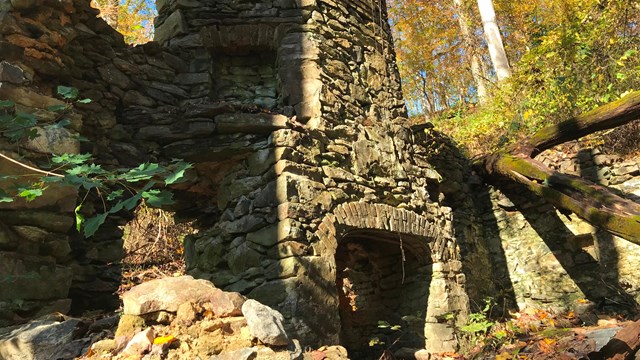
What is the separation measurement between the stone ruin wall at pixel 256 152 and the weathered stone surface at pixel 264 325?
1657 mm

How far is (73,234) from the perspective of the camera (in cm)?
402

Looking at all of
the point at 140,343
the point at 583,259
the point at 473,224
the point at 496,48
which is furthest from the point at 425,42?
the point at 140,343

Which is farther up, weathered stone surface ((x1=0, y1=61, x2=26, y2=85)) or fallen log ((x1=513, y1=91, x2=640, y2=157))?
fallen log ((x1=513, y1=91, x2=640, y2=157))

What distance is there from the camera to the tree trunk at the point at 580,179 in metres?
4.96

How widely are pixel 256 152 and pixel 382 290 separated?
9.33 feet

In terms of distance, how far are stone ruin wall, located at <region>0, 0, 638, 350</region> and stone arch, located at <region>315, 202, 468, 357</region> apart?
0.08 ft

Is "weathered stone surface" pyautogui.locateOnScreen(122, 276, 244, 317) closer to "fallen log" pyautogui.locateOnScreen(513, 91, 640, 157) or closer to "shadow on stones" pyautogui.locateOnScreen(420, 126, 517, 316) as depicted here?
"shadow on stones" pyautogui.locateOnScreen(420, 126, 517, 316)

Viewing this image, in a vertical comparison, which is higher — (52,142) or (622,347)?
(52,142)

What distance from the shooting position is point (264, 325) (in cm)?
204

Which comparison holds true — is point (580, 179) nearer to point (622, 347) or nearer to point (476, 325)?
point (622, 347)

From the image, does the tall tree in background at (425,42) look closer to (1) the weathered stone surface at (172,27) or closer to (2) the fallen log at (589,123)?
(2) the fallen log at (589,123)

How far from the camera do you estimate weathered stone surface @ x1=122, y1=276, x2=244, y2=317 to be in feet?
6.80

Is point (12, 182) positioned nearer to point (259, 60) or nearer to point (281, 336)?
point (281, 336)

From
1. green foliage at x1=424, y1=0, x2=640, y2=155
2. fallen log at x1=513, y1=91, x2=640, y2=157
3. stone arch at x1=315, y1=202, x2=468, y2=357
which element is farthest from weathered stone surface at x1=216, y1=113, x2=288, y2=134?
green foliage at x1=424, y1=0, x2=640, y2=155
